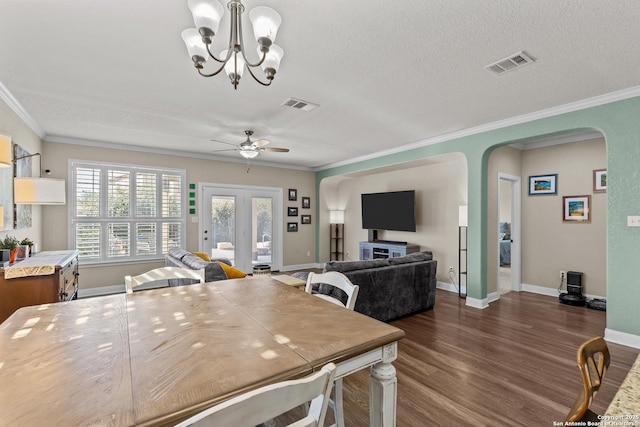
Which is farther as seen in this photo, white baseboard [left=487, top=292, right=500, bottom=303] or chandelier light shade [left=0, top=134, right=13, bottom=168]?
white baseboard [left=487, top=292, right=500, bottom=303]

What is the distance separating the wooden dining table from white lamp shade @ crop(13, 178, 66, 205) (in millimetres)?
2306

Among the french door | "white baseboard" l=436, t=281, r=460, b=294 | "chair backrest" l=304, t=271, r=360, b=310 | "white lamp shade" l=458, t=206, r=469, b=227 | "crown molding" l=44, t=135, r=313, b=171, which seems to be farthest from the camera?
the french door

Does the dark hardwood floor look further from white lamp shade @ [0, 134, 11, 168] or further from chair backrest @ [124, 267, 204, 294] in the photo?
white lamp shade @ [0, 134, 11, 168]

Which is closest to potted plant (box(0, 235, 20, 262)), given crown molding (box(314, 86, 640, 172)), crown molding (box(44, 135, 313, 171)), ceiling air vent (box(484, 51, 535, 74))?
crown molding (box(44, 135, 313, 171))

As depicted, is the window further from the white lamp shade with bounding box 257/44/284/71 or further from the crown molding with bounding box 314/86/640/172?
the white lamp shade with bounding box 257/44/284/71

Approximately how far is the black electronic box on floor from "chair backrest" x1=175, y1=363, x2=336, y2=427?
5.14m

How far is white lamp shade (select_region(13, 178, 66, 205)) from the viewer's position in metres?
3.12

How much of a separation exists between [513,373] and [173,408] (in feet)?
8.99

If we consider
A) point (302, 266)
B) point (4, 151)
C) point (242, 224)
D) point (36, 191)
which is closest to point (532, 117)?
point (4, 151)

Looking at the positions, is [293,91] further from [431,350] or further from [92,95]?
[431,350]

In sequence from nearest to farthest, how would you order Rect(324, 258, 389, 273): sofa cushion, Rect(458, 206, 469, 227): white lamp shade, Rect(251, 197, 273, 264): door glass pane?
Rect(324, 258, 389, 273): sofa cushion < Rect(458, 206, 469, 227): white lamp shade < Rect(251, 197, 273, 264): door glass pane

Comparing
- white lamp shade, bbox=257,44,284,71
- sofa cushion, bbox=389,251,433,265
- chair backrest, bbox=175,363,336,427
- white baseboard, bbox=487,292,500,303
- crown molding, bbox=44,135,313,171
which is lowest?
white baseboard, bbox=487,292,500,303

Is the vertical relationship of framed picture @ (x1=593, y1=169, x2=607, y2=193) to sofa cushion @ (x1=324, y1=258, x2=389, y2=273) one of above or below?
above

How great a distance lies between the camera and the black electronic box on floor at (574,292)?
4395mm
